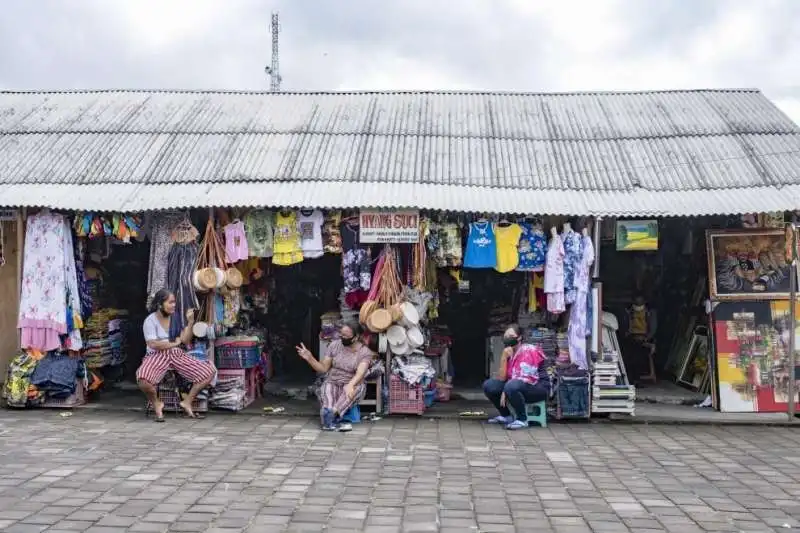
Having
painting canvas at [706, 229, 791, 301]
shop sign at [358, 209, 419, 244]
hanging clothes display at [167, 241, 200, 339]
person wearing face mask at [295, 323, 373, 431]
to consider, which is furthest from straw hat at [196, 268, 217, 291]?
painting canvas at [706, 229, 791, 301]

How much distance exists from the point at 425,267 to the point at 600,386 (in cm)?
236

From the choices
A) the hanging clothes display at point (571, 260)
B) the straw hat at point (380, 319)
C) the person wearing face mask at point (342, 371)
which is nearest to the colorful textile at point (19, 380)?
the person wearing face mask at point (342, 371)

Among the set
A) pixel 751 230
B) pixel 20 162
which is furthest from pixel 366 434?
pixel 20 162

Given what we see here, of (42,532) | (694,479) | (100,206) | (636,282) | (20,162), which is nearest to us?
(42,532)

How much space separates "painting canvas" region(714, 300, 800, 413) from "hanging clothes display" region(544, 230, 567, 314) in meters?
1.95

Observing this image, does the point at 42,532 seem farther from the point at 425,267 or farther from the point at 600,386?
the point at 600,386

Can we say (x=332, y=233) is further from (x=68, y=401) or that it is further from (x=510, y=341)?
(x=68, y=401)

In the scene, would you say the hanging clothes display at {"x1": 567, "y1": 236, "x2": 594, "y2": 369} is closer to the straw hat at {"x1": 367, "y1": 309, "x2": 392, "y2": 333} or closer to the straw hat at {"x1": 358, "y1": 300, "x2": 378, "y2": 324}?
the straw hat at {"x1": 367, "y1": 309, "x2": 392, "y2": 333}

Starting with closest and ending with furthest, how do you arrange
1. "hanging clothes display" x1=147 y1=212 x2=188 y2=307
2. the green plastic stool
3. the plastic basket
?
the green plastic stool, "hanging clothes display" x1=147 y1=212 x2=188 y2=307, the plastic basket

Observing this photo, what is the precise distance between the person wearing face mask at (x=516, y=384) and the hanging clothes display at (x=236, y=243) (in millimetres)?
3094

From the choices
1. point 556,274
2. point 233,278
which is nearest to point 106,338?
point 233,278

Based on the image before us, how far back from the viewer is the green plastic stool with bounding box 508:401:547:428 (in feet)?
27.4

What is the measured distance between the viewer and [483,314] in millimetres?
11273

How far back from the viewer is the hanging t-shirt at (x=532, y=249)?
28.9 feet
